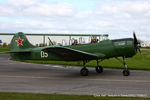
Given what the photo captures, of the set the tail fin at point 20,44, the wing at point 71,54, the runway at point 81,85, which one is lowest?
the runway at point 81,85

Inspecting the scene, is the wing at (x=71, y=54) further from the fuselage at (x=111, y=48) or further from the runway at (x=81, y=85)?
the runway at (x=81, y=85)

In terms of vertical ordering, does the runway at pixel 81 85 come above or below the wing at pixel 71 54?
below

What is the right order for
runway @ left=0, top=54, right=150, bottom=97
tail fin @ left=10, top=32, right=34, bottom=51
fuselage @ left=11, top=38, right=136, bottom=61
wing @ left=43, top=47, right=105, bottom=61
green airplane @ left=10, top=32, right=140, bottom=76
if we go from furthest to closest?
tail fin @ left=10, top=32, right=34, bottom=51 → fuselage @ left=11, top=38, right=136, bottom=61 → green airplane @ left=10, top=32, right=140, bottom=76 → wing @ left=43, top=47, right=105, bottom=61 → runway @ left=0, top=54, right=150, bottom=97

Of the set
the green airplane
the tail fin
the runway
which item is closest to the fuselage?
the green airplane

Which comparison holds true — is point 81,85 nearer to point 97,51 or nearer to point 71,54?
point 71,54

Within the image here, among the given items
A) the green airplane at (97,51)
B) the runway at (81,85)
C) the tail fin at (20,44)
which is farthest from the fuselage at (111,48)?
the tail fin at (20,44)

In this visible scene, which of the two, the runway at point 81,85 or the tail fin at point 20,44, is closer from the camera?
the runway at point 81,85

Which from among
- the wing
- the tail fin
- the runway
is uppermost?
the tail fin

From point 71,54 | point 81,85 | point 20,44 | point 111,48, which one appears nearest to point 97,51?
point 111,48

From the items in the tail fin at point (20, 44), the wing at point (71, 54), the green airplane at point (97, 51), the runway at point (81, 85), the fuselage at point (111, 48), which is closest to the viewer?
the runway at point (81, 85)

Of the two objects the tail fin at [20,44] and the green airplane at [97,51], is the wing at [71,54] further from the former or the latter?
the tail fin at [20,44]

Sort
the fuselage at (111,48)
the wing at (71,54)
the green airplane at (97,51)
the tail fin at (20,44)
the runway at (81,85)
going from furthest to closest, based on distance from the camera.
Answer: the tail fin at (20,44) → the fuselage at (111,48) → the green airplane at (97,51) → the wing at (71,54) → the runway at (81,85)

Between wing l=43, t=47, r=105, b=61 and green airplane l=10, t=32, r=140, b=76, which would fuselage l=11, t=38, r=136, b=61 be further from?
wing l=43, t=47, r=105, b=61

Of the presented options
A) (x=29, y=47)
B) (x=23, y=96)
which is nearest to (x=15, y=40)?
(x=29, y=47)
